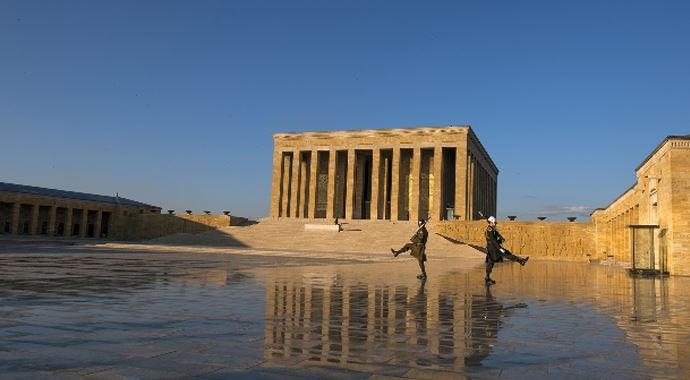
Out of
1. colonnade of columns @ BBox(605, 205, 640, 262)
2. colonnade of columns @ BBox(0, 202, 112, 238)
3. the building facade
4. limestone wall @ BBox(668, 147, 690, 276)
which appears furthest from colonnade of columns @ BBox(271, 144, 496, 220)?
limestone wall @ BBox(668, 147, 690, 276)

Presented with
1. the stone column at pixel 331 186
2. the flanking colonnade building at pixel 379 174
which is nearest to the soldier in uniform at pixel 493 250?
the flanking colonnade building at pixel 379 174

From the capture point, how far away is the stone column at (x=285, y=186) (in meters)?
66.7

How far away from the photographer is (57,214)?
66562 millimetres

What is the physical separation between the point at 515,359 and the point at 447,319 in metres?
2.52

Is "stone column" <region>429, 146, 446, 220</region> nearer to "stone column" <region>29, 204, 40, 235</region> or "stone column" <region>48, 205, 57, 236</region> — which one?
"stone column" <region>48, 205, 57, 236</region>

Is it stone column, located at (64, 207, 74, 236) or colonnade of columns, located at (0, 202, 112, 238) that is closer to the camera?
colonnade of columns, located at (0, 202, 112, 238)

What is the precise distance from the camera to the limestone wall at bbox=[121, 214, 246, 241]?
60.5 meters

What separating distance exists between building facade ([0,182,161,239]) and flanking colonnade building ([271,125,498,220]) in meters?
22.0

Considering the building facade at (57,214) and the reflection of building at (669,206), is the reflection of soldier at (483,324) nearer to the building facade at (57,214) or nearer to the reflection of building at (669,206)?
the reflection of building at (669,206)

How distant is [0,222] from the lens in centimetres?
5888

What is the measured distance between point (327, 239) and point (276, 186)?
22284mm

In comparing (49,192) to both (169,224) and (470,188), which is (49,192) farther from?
(470,188)

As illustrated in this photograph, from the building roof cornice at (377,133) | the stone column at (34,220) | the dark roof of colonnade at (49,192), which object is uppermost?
the building roof cornice at (377,133)

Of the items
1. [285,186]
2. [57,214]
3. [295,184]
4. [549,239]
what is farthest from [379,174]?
[57,214]
